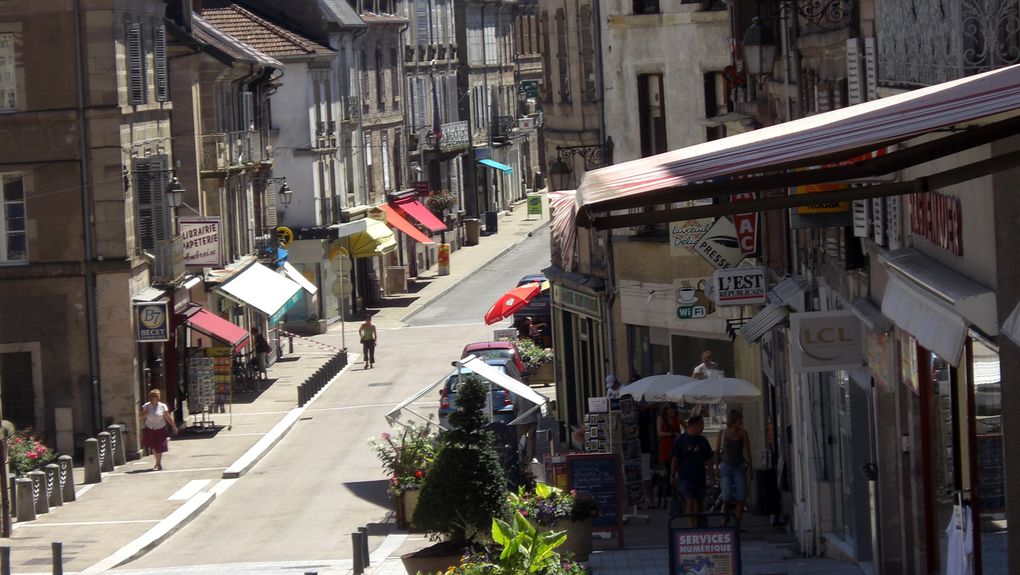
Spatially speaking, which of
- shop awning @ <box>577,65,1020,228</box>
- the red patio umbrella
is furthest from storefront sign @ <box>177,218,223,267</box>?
shop awning @ <box>577,65,1020,228</box>

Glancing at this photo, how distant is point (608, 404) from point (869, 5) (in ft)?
30.5

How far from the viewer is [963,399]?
12.3 m

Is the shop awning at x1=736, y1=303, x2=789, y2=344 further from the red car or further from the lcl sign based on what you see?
the red car

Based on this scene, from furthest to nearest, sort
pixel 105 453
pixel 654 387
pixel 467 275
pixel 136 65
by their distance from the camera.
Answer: pixel 467 275
pixel 136 65
pixel 105 453
pixel 654 387

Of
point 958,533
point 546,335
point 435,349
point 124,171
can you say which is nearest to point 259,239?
point 435,349

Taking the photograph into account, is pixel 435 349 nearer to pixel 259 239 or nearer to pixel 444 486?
pixel 259 239

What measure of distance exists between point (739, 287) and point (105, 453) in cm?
1503

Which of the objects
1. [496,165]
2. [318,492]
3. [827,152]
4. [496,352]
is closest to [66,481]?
[318,492]

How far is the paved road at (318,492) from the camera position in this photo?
2441cm

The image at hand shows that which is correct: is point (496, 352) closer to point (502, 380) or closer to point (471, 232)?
point (502, 380)

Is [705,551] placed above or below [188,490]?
above

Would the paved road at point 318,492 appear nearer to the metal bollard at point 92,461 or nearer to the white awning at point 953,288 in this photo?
the metal bollard at point 92,461

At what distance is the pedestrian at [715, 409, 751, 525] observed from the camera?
2122cm

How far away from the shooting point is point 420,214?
7038 cm
